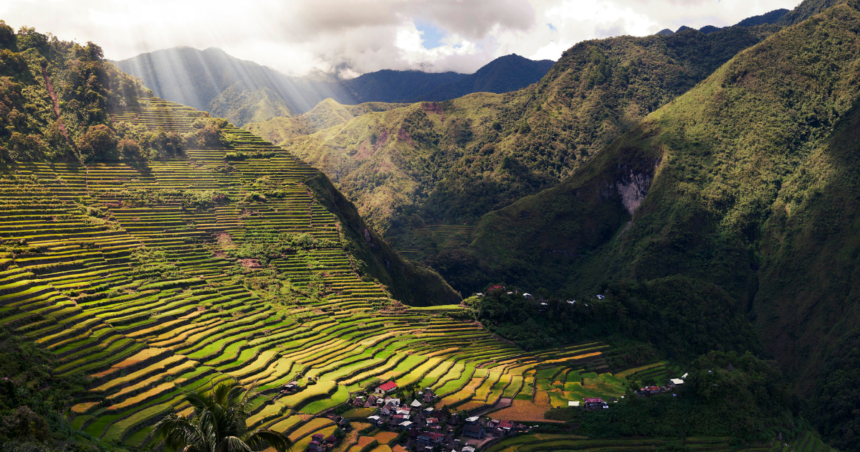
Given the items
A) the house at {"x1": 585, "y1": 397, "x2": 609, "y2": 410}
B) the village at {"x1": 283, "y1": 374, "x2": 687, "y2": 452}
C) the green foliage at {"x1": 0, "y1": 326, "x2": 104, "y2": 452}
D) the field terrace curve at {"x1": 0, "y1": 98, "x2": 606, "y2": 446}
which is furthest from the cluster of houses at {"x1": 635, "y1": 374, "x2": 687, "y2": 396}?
the green foliage at {"x1": 0, "y1": 326, "x2": 104, "y2": 452}

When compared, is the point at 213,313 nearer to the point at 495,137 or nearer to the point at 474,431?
the point at 474,431

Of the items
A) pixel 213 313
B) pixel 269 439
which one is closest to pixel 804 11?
pixel 213 313

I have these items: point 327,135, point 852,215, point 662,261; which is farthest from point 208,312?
point 327,135

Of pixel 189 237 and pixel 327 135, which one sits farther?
pixel 327 135

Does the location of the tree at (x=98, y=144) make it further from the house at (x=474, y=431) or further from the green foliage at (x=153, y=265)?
the house at (x=474, y=431)

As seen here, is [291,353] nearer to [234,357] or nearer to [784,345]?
[234,357]
